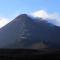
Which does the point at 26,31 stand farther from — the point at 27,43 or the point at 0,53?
the point at 0,53

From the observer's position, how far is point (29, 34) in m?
6.44

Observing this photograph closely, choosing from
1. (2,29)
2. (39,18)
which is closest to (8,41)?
(2,29)

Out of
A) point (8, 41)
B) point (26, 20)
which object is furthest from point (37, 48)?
point (26, 20)

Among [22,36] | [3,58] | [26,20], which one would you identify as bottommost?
[3,58]

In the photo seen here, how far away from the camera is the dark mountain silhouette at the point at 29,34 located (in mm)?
6210

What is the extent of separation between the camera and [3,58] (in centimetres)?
598

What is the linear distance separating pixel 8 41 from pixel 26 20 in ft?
2.98

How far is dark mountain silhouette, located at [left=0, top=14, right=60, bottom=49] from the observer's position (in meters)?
6.21

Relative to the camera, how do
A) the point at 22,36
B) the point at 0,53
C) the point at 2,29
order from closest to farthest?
the point at 0,53
the point at 22,36
the point at 2,29

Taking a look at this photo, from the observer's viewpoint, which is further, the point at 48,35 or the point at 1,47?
the point at 48,35

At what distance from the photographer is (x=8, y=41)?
6324 mm

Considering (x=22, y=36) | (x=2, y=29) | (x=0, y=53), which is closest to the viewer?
(x=0, y=53)

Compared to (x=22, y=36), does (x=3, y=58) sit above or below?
below

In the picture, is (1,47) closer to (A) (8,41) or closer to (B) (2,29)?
(A) (8,41)
